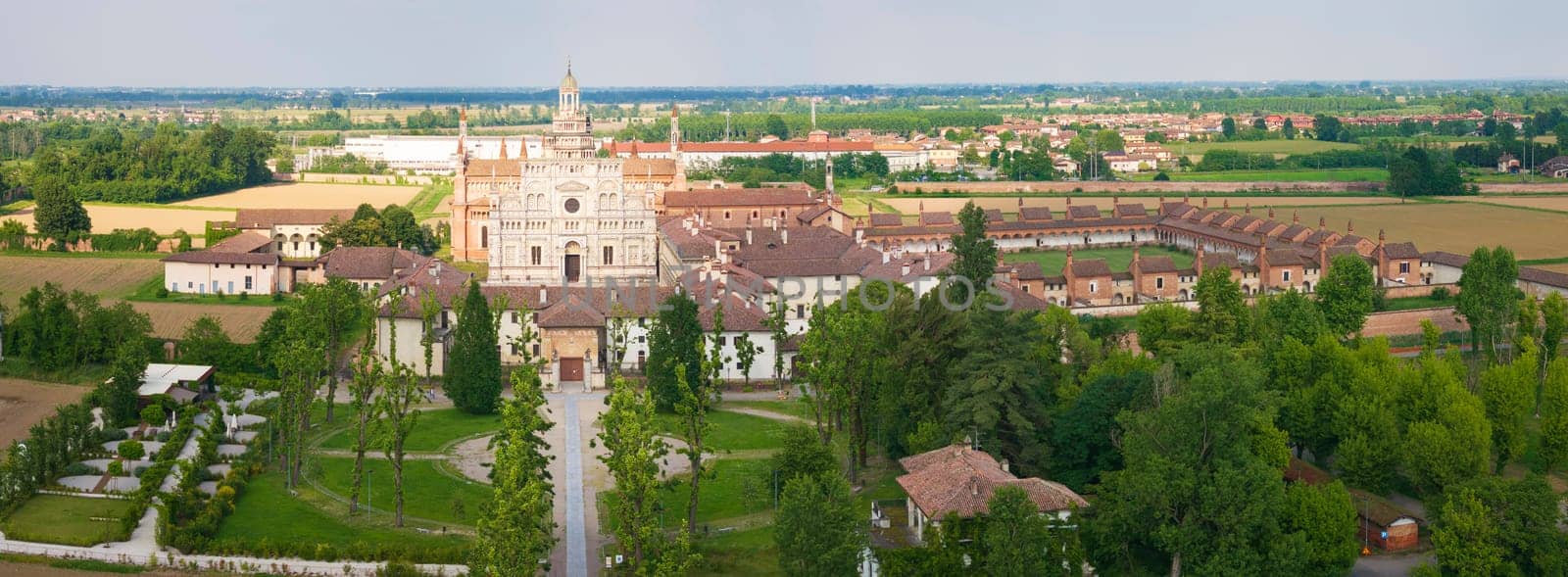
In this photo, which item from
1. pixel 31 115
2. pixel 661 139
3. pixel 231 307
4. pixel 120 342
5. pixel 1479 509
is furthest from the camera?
pixel 31 115

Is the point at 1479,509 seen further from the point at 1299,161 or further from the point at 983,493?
the point at 1299,161

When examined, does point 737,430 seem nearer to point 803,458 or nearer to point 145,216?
point 803,458

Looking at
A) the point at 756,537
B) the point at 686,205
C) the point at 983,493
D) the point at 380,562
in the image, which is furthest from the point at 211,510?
the point at 686,205

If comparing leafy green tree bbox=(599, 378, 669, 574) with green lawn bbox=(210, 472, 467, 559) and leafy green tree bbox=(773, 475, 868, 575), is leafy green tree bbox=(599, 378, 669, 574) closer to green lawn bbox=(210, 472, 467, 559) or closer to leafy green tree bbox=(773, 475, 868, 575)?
Answer: leafy green tree bbox=(773, 475, 868, 575)

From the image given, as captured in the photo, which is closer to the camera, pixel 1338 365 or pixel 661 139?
pixel 1338 365

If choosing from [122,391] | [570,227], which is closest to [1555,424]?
[122,391]

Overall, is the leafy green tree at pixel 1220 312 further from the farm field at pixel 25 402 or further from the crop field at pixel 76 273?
the crop field at pixel 76 273

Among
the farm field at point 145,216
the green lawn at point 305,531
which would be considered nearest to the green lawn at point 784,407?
the green lawn at point 305,531
